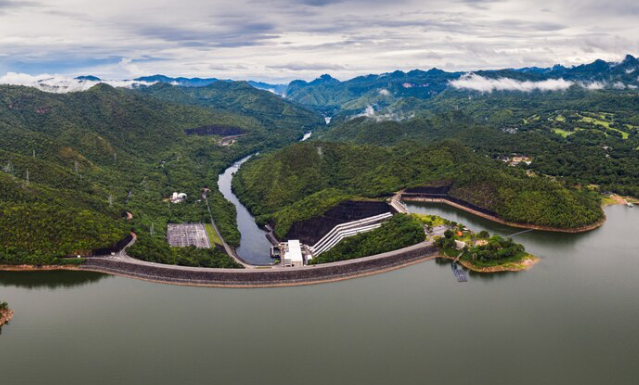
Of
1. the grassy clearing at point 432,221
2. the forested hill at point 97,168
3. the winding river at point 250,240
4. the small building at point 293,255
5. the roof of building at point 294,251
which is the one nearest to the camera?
the forested hill at point 97,168

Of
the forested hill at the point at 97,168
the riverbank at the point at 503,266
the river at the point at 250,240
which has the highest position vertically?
the forested hill at the point at 97,168

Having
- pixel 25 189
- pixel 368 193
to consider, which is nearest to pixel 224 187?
pixel 368 193

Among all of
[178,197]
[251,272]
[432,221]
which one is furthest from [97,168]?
[432,221]

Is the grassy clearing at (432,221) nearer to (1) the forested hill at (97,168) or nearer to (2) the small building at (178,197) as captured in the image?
(1) the forested hill at (97,168)

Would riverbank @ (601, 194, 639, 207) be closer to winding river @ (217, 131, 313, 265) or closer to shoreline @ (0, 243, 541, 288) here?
shoreline @ (0, 243, 541, 288)

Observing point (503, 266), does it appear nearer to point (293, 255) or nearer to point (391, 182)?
point (293, 255)

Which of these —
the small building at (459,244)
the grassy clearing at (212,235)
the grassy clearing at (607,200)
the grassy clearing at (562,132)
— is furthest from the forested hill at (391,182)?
the grassy clearing at (562,132)

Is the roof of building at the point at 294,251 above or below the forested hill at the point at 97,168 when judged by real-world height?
below
